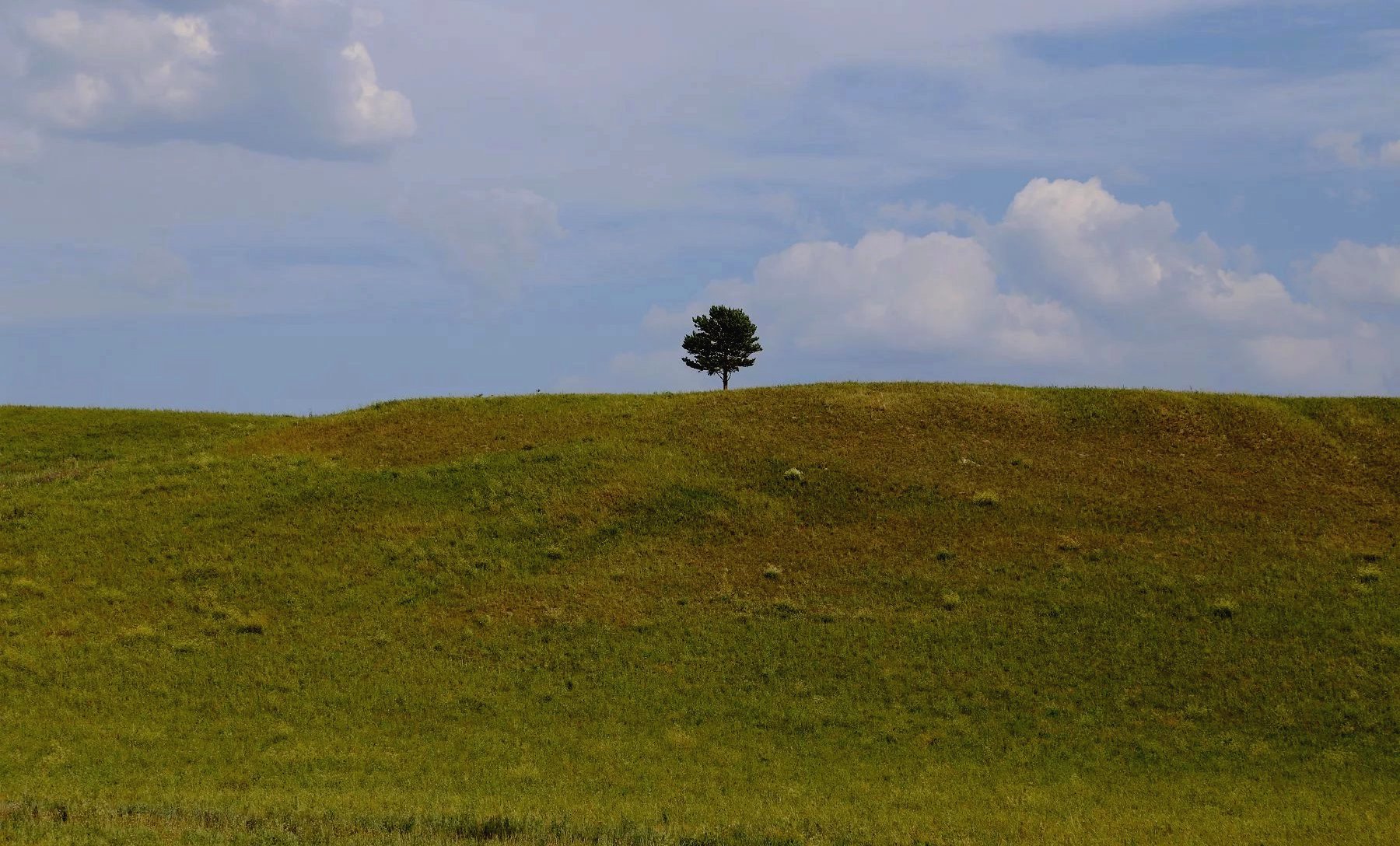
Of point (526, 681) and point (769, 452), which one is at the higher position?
point (769, 452)

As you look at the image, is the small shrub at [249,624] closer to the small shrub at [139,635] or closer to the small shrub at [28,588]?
the small shrub at [139,635]

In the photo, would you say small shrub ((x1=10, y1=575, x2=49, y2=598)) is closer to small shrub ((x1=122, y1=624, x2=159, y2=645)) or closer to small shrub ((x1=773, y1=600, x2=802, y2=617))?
small shrub ((x1=122, y1=624, x2=159, y2=645))

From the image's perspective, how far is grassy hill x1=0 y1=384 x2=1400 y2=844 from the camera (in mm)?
24109

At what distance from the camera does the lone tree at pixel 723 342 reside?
81.8 m

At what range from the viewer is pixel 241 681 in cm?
3089

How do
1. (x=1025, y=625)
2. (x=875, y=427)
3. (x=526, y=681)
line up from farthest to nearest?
(x=875, y=427) → (x=1025, y=625) → (x=526, y=681)

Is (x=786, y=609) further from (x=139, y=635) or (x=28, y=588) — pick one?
(x=28, y=588)

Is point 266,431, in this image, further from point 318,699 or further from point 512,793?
Result: point 512,793

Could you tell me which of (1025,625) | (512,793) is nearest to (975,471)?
(1025,625)

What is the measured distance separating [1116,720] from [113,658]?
27695 mm

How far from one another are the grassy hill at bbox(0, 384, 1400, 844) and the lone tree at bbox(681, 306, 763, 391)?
29324 mm

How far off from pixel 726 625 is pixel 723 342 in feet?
163

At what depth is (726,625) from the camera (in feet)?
113

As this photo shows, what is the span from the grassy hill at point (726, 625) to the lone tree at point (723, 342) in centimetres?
2932
